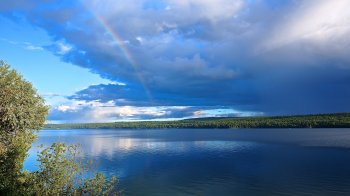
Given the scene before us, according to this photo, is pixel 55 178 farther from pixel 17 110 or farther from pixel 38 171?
pixel 17 110

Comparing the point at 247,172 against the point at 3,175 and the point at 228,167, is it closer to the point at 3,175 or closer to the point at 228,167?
the point at 228,167

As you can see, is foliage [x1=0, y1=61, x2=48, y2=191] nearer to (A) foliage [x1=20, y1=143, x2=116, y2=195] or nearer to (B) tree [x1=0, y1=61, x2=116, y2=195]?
(B) tree [x1=0, y1=61, x2=116, y2=195]

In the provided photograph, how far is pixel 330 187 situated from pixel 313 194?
18.9 feet

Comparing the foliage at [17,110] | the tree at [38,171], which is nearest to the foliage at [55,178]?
the tree at [38,171]

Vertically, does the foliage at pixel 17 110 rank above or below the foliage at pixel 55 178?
above

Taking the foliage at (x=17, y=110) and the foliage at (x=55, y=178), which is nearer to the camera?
the foliage at (x=55, y=178)

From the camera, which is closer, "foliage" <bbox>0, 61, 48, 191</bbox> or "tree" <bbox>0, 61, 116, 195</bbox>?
"tree" <bbox>0, 61, 116, 195</bbox>

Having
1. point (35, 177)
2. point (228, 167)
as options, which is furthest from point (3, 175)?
point (228, 167)

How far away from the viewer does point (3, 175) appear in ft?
95.1

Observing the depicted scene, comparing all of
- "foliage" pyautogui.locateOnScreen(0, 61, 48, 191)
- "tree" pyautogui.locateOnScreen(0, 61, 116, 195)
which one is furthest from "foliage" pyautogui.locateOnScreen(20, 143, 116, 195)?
"foliage" pyautogui.locateOnScreen(0, 61, 48, 191)

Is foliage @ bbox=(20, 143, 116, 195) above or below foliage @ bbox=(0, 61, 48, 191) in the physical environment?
below

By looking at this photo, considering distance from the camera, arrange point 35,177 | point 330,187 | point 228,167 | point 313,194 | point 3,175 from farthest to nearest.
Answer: point 228,167 → point 330,187 → point 313,194 → point 3,175 → point 35,177

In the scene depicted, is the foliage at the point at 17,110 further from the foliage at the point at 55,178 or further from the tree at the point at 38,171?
the foliage at the point at 55,178

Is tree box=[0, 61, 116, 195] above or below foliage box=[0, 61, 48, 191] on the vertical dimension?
below
